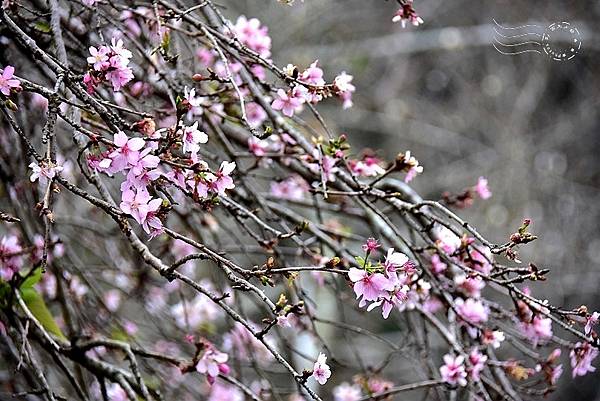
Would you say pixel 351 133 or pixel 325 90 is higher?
pixel 351 133

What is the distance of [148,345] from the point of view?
2.63 meters

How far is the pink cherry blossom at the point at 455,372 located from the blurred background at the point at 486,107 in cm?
330

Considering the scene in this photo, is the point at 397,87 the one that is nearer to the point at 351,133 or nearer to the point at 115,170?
the point at 351,133

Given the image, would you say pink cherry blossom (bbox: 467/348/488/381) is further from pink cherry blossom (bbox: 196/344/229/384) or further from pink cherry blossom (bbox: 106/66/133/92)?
pink cherry blossom (bbox: 106/66/133/92)

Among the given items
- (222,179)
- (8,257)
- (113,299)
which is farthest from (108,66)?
(113,299)

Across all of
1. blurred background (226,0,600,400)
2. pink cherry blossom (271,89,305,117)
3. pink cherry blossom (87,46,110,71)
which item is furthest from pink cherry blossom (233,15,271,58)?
blurred background (226,0,600,400)

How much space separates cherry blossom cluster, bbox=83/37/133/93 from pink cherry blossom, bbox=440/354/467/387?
0.89m

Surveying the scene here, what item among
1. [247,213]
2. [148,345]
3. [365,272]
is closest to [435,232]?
[247,213]

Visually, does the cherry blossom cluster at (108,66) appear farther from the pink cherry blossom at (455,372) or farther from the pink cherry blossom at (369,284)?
the pink cherry blossom at (455,372)

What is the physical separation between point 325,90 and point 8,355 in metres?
1.03

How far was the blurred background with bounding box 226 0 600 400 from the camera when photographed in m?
5.09

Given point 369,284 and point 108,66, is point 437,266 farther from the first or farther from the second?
point 108,66

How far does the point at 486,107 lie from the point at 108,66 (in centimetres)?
497

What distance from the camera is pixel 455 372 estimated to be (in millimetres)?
1593
